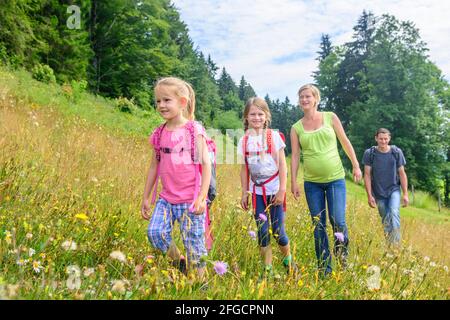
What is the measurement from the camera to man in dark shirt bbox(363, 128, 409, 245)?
568 cm

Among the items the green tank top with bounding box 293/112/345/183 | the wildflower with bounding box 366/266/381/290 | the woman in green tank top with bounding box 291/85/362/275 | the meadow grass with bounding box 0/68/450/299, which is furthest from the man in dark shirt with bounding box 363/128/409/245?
the wildflower with bounding box 366/266/381/290

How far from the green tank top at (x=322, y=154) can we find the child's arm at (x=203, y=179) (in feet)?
5.17

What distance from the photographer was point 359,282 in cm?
223

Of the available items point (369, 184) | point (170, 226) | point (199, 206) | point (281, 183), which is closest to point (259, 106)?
point (281, 183)

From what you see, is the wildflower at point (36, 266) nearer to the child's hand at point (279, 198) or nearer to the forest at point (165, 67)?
the child's hand at point (279, 198)

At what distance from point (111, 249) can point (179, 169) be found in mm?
722

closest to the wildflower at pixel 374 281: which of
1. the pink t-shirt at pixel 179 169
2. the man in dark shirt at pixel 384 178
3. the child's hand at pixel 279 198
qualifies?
the pink t-shirt at pixel 179 169

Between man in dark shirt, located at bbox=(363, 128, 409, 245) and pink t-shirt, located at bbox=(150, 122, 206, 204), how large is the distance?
11.9 feet

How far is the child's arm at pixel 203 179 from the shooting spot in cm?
270

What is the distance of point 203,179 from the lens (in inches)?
109

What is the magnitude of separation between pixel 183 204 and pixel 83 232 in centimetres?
73

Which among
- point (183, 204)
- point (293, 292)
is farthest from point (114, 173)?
point (293, 292)

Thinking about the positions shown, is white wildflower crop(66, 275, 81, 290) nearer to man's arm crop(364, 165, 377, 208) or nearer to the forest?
man's arm crop(364, 165, 377, 208)

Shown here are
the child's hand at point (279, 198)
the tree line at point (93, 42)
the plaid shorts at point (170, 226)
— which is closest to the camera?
the plaid shorts at point (170, 226)
